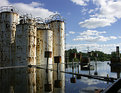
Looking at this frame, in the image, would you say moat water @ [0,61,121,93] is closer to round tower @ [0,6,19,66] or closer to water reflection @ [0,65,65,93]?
water reflection @ [0,65,65,93]

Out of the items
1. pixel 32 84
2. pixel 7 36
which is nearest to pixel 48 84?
pixel 32 84

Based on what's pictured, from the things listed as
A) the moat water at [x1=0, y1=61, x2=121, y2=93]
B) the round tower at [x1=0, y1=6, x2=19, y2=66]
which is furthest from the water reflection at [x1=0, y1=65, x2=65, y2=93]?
Answer: the round tower at [x1=0, y1=6, x2=19, y2=66]

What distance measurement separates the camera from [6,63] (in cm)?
2847

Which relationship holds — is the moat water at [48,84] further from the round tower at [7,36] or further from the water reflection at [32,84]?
the round tower at [7,36]

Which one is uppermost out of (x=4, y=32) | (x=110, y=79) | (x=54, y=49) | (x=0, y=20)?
(x=0, y=20)

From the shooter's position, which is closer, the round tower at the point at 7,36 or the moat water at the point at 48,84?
the moat water at the point at 48,84

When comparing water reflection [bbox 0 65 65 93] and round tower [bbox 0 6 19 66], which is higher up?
round tower [bbox 0 6 19 66]

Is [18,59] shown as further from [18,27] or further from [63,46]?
[63,46]

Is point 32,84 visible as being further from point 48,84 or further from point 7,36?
point 7,36

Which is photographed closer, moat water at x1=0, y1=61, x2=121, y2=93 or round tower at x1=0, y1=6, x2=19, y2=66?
moat water at x1=0, y1=61, x2=121, y2=93

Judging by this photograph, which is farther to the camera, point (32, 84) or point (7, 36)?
point (7, 36)

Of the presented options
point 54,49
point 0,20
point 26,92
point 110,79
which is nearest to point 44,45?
point 54,49

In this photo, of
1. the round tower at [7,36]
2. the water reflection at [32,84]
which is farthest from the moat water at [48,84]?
the round tower at [7,36]

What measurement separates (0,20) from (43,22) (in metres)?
14.0
